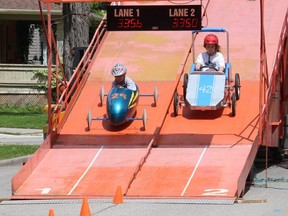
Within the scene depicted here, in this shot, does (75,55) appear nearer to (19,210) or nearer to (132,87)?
(132,87)

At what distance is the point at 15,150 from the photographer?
75.0 ft

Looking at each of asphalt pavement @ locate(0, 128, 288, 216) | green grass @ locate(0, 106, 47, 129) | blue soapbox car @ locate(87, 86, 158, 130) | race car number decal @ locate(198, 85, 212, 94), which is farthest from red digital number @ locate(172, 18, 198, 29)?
green grass @ locate(0, 106, 47, 129)

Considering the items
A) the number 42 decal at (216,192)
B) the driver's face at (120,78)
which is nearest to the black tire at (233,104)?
the driver's face at (120,78)

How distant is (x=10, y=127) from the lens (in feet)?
103

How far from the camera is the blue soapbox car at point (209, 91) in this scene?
17.9m

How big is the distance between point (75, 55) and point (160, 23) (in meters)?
6.17

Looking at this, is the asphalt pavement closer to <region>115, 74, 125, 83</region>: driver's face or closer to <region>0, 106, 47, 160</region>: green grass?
<region>115, 74, 125, 83</region>: driver's face

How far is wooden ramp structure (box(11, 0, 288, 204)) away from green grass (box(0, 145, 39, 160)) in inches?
112

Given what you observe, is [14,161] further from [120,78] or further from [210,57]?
[210,57]

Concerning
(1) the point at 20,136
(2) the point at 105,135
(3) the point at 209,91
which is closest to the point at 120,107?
(2) the point at 105,135

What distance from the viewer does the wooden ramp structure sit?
15.5 meters

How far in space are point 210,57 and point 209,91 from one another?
1.22 meters

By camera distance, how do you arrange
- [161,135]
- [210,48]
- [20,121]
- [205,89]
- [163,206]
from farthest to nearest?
1. [20,121]
2. [210,48]
3. [205,89]
4. [161,135]
5. [163,206]

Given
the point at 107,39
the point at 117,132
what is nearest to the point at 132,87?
the point at 117,132
